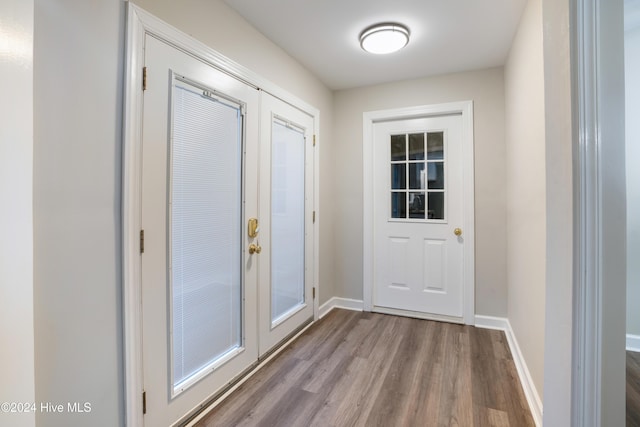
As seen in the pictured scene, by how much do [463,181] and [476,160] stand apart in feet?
0.73

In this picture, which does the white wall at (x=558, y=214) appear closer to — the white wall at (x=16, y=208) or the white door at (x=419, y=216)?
the white wall at (x=16, y=208)

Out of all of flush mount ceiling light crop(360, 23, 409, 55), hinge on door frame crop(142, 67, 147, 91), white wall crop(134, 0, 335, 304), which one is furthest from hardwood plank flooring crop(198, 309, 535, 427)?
flush mount ceiling light crop(360, 23, 409, 55)

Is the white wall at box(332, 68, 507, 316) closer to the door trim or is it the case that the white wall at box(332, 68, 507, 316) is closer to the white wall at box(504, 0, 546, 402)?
the door trim

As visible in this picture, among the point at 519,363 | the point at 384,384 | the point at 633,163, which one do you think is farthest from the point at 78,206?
the point at 519,363

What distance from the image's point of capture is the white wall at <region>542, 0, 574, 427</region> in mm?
743

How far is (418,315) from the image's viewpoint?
124 inches

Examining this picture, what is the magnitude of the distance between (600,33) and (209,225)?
5.77 ft

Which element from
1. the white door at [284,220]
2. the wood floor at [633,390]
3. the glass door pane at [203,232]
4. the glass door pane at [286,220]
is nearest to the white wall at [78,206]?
the glass door pane at [203,232]

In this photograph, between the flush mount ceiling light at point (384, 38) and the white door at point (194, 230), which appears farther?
the flush mount ceiling light at point (384, 38)

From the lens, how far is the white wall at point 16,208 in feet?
2.95

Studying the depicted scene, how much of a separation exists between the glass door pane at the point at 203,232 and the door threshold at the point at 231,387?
176 millimetres

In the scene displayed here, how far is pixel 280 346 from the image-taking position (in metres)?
2.47

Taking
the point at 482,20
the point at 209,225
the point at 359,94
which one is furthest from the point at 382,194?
the point at 209,225

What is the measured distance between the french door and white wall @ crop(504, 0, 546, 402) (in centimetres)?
170
